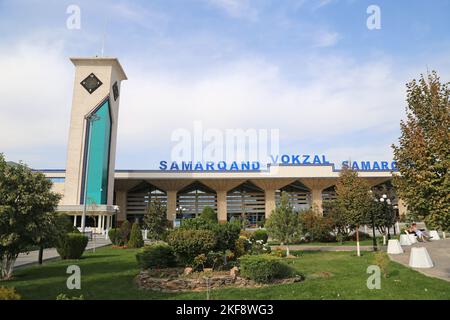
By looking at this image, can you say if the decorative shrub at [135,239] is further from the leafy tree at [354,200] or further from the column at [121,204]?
the column at [121,204]

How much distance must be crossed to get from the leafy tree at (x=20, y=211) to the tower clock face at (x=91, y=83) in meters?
41.0

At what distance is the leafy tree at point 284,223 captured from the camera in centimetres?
2094

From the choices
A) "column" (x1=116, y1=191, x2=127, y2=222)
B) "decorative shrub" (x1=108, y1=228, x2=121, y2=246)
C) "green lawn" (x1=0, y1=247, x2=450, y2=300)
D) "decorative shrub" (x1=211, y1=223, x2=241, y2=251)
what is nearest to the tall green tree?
"green lawn" (x1=0, y1=247, x2=450, y2=300)

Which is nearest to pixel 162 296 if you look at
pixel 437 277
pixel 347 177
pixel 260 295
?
pixel 260 295

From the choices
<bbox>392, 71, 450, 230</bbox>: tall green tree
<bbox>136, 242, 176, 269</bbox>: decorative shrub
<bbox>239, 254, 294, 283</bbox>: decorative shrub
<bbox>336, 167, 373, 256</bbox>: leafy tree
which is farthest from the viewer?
<bbox>336, 167, 373, 256</bbox>: leafy tree

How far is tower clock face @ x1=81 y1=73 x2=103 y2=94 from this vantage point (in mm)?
51028

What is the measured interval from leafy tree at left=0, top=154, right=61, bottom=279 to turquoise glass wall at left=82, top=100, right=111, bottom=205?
37191mm

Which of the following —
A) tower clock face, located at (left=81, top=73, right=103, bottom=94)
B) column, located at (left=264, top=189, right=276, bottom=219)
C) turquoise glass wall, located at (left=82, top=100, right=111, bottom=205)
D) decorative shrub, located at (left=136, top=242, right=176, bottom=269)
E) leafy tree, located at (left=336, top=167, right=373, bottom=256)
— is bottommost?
decorative shrub, located at (left=136, top=242, right=176, bottom=269)

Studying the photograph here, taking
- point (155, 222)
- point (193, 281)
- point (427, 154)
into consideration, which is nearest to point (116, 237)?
point (155, 222)

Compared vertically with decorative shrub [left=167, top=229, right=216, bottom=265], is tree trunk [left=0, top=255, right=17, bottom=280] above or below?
below

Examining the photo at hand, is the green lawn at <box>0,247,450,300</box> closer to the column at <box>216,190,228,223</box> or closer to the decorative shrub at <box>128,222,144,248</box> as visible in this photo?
the decorative shrub at <box>128,222,144,248</box>

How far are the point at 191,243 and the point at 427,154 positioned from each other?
8.33m

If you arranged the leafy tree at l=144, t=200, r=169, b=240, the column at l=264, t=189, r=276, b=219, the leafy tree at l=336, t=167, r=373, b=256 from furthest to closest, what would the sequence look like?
the column at l=264, t=189, r=276, b=219 → the leafy tree at l=144, t=200, r=169, b=240 → the leafy tree at l=336, t=167, r=373, b=256
